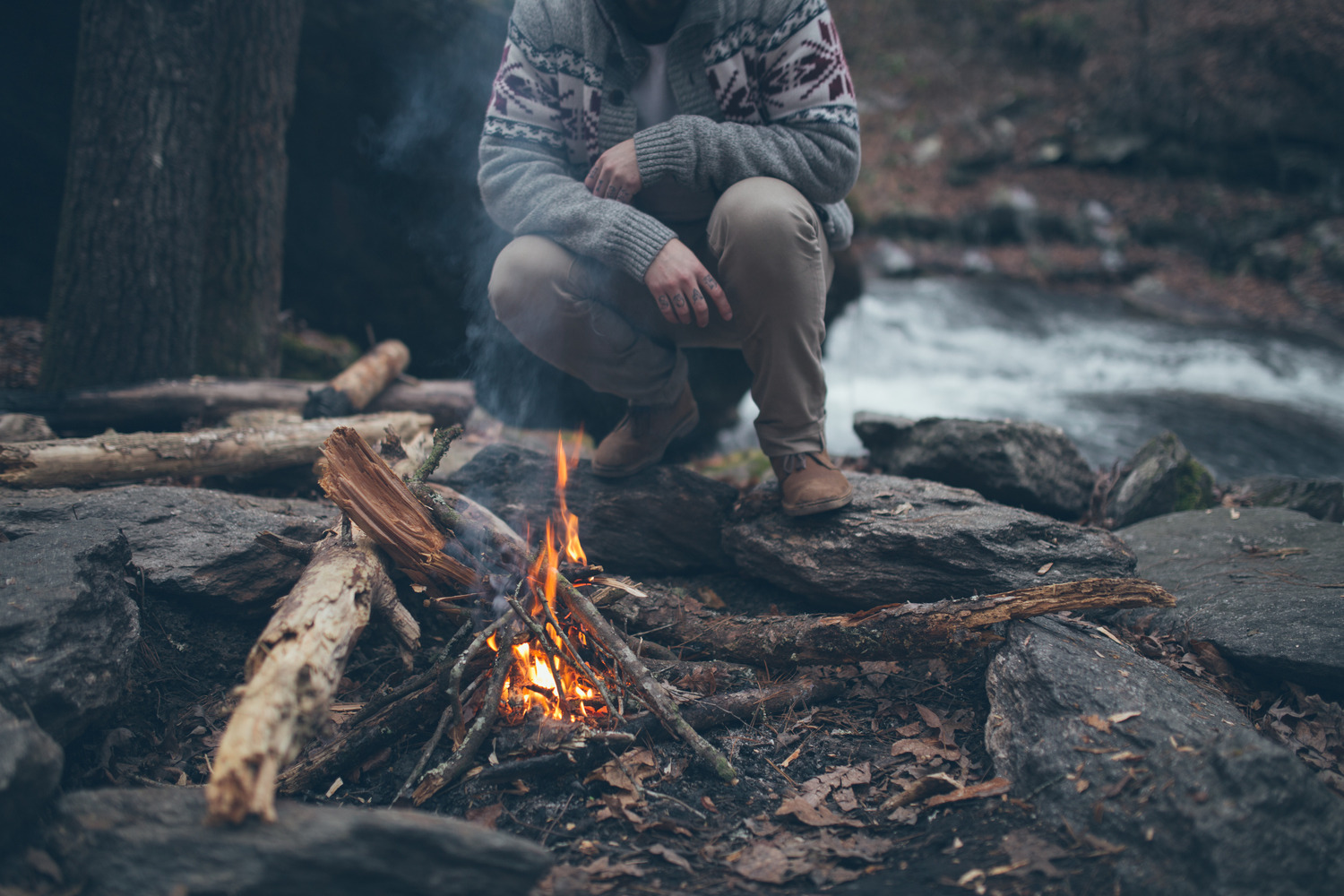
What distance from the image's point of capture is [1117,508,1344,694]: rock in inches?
86.3

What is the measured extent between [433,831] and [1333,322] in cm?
1252

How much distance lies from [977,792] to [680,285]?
179 cm

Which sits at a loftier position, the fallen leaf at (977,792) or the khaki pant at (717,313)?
the khaki pant at (717,313)

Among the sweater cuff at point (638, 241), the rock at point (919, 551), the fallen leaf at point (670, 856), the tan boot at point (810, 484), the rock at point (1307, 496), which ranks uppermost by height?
the sweater cuff at point (638, 241)

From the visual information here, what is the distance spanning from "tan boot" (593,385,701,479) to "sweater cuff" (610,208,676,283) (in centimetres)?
71

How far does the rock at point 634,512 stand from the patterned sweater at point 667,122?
1.01 metres

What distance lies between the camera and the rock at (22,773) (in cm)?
145

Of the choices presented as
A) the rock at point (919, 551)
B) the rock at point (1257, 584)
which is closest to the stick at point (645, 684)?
the rock at point (919, 551)

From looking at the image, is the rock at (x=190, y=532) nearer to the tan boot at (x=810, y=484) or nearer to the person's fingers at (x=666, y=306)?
the person's fingers at (x=666, y=306)

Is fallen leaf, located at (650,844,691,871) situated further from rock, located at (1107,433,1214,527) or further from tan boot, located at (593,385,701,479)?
rock, located at (1107,433,1214,527)

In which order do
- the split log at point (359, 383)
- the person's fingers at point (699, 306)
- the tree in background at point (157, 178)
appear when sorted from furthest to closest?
the split log at point (359, 383), the tree in background at point (157, 178), the person's fingers at point (699, 306)

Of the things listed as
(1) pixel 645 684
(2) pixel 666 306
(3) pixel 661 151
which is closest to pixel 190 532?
(1) pixel 645 684

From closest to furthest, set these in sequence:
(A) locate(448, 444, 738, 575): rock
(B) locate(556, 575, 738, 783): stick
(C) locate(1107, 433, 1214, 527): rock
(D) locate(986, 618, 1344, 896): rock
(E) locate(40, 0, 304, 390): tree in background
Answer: (D) locate(986, 618, 1344, 896): rock, (B) locate(556, 575, 738, 783): stick, (A) locate(448, 444, 738, 575): rock, (C) locate(1107, 433, 1214, 527): rock, (E) locate(40, 0, 304, 390): tree in background

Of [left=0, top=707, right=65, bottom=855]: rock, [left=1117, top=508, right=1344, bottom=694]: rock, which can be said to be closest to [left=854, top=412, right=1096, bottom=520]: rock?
[left=1117, top=508, right=1344, bottom=694]: rock
